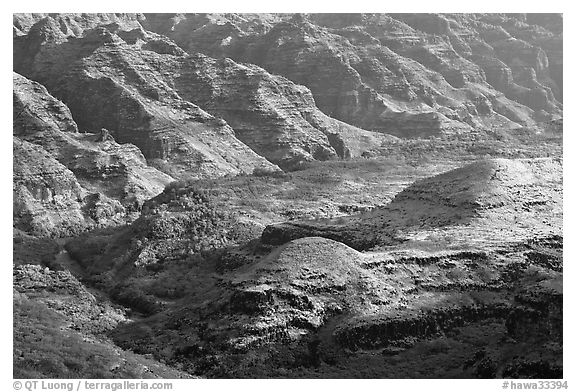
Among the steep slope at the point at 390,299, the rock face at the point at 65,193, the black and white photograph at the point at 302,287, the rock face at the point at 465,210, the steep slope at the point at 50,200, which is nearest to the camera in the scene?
the black and white photograph at the point at 302,287

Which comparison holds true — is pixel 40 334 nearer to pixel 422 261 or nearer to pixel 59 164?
pixel 422 261

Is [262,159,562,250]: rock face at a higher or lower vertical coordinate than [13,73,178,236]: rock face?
higher

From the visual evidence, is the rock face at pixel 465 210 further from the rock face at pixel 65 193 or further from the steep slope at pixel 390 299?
the rock face at pixel 65 193

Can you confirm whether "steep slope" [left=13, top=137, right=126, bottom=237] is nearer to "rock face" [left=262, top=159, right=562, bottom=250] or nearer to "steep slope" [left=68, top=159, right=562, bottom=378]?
"steep slope" [left=68, top=159, right=562, bottom=378]

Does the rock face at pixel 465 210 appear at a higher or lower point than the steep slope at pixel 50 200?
higher

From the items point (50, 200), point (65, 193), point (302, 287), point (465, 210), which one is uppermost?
point (465, 210)

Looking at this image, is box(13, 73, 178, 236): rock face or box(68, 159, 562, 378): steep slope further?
box(13, 73, 178, 236): rock face

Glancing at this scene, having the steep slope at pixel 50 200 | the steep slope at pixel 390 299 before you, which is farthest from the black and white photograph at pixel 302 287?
the steep slope at pixel 50 200

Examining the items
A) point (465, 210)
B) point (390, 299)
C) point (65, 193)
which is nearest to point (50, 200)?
point (65, 193)

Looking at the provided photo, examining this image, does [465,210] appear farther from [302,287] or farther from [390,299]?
[302,287]

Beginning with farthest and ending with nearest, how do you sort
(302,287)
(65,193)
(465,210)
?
(65,193) < (465,210) < (302,287)

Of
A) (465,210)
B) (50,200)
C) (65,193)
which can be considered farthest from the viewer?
(65,193)

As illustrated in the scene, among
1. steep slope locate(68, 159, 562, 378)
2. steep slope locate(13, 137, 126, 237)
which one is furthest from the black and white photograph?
steep slope locate(13, 137, 126, 237)
